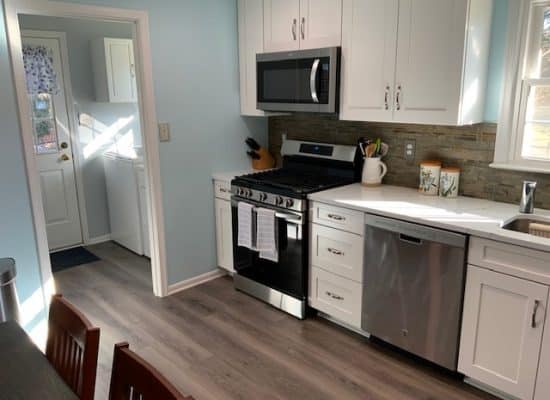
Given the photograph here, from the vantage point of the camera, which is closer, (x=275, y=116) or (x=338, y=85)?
(x=338, y=85)

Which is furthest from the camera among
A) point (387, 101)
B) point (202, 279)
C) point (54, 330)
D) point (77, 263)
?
point (77, 263)

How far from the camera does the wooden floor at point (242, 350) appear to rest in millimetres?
2365

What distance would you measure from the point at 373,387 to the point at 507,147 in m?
1.53

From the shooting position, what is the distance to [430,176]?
2.76 m

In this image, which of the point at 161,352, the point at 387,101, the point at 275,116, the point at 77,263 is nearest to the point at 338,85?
the point at 387,101

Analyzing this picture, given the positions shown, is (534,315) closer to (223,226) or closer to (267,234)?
(267,234)

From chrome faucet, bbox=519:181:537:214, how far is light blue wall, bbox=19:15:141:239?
3.72 m

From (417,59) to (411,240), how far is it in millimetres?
1020

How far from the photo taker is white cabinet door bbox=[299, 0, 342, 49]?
2838mm

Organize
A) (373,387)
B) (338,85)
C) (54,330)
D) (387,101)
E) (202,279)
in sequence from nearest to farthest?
(54,330) < (373,387) < (387,101) < (338,85) < (202,279)

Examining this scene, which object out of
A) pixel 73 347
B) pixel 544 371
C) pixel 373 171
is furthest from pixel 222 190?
pixel 544 371

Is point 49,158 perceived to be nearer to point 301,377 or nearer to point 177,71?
point 177,71

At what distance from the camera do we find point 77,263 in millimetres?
4145

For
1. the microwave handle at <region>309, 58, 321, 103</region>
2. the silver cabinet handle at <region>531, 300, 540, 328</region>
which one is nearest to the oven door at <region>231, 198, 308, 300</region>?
the microwave handle at <region>309, 58, 321, 103</region>
